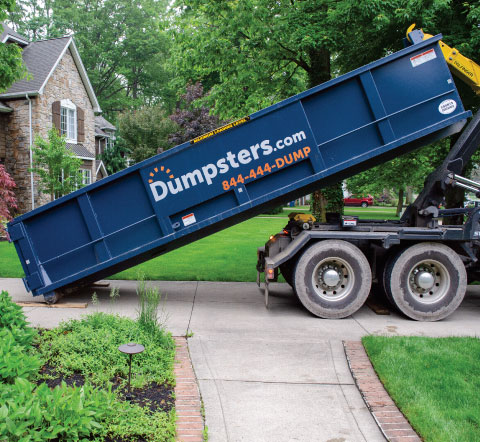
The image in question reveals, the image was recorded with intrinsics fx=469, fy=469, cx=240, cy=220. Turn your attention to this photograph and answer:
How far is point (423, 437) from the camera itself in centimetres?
352

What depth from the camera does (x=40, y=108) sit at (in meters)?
20.5

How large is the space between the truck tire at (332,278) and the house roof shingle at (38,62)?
Answer: 1733 cm

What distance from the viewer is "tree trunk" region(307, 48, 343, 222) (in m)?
13.4

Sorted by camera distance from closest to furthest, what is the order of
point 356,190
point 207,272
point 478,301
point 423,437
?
point 423,437
point 478,301
point 207,272
point 356,190

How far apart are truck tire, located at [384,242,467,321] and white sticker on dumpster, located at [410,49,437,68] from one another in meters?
2.58

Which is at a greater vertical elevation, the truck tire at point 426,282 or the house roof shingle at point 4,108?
the house roof shingle at point 4,108

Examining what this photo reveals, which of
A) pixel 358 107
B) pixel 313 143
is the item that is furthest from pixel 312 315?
pixel 358 107

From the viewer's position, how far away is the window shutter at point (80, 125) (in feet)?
77.6

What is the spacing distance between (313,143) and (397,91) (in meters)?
1.38

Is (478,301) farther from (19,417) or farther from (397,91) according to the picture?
(19,417)

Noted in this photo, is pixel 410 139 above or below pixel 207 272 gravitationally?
above

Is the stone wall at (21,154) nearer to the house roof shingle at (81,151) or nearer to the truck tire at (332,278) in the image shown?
the house roof shingle at (81,151)

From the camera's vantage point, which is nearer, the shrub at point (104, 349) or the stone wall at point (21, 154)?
the shrub at point (104, 349)

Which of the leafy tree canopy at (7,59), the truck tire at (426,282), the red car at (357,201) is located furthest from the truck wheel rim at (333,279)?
the red car at (357,201)
